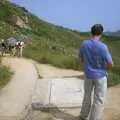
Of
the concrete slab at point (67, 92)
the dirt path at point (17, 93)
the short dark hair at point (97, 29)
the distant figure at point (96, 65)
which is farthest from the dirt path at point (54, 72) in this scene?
the short dark hair at point (97, 29)

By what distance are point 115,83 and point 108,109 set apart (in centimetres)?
252

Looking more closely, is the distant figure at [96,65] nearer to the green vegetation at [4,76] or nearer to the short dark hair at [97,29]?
the short dark hair at [97,29]

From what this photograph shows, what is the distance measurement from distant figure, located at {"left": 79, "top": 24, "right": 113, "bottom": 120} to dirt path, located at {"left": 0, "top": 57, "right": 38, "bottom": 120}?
5.88ft

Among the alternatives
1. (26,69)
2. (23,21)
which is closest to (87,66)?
(26,69)

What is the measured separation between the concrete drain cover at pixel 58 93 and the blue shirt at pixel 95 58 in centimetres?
158

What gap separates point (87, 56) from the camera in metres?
8.39

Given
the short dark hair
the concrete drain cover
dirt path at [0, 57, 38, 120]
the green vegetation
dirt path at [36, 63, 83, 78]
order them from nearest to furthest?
the short dark hair < dirt path at [0, 57, 38, 120] < the concrete drain cover < the green vegetation < dirt path at [36, 63, 83, 78]

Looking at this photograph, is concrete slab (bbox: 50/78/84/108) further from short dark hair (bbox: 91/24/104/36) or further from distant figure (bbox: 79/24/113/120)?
short dark hair (bbox: 91/24/104/36)

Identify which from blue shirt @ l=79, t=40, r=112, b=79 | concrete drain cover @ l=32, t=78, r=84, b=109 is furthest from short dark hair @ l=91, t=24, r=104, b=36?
concrete drain cover @ l=32, t=78, r=84, b=109

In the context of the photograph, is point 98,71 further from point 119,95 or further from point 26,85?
point 26,85

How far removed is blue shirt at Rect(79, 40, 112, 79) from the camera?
27.0 feet

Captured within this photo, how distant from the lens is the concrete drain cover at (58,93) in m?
9.94

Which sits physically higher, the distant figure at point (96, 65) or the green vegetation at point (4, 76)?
the distant figure at point (96, 65)

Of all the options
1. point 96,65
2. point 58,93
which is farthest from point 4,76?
point 96,65
